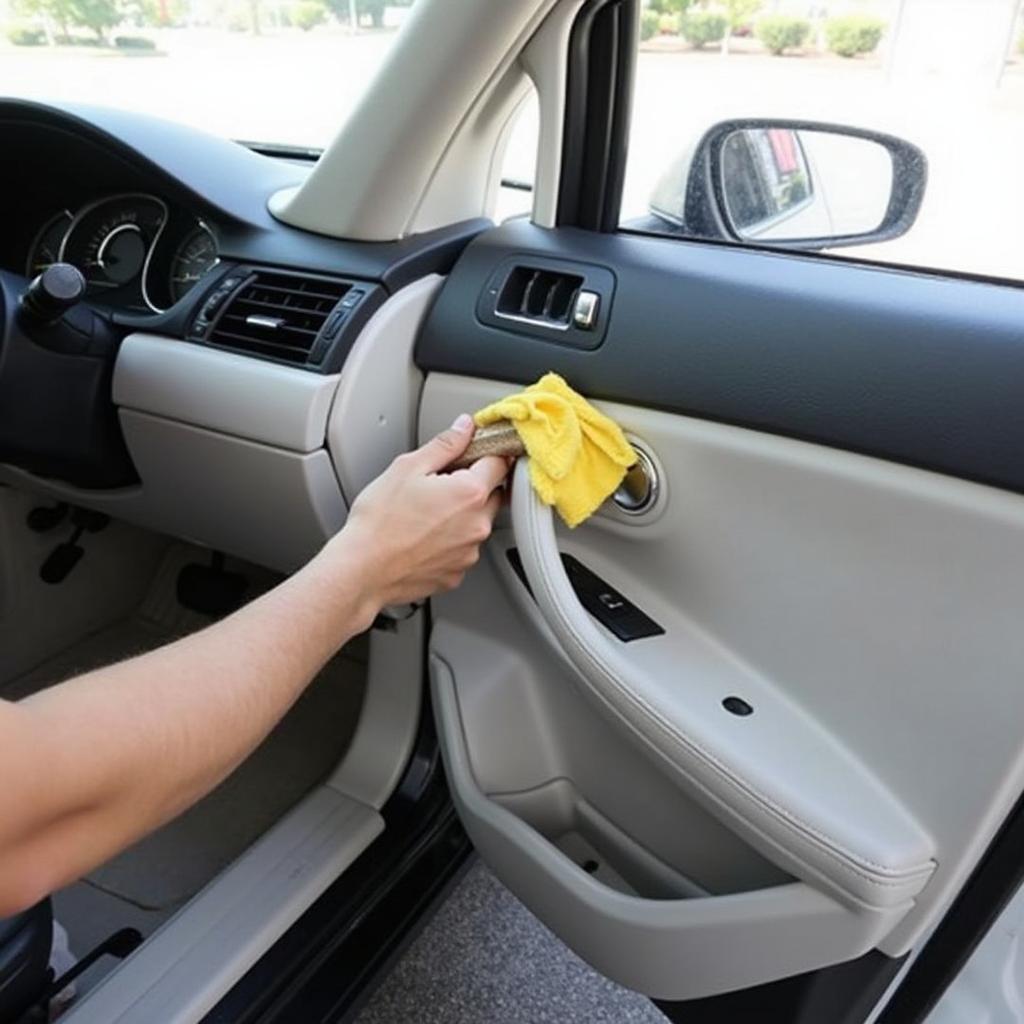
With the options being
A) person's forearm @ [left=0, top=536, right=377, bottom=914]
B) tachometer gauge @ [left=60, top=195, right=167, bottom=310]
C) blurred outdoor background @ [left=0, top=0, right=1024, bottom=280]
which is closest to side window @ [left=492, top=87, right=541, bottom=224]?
blurred outdoor background @ [left=0, top=0, right=1024, bottom=280]

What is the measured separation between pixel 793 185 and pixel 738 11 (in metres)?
0.21

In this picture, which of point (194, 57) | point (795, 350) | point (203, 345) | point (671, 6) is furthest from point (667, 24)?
point (194, 57)

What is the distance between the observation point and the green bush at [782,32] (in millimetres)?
1011

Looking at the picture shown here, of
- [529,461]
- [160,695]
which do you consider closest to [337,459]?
[529,461]

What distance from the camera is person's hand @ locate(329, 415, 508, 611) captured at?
2.52 ft

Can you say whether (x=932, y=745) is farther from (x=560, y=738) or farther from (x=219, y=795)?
(x=219, y=795)

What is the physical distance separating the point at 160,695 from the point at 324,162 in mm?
656

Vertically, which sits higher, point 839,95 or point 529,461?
point 839,95

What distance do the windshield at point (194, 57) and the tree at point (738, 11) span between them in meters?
0.65

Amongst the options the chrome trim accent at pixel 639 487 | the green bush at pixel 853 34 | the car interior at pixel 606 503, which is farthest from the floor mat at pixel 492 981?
the green bush at pixel 853 34

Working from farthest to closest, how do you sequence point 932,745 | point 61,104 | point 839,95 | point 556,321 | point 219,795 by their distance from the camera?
1. point 219,795
2. point 61,104
3. point 839,95
4. point 556,321
5. point 932,745

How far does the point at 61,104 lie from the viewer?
112 centimetres

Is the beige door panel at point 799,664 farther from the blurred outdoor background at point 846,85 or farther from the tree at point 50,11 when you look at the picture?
the tree at point 50,11

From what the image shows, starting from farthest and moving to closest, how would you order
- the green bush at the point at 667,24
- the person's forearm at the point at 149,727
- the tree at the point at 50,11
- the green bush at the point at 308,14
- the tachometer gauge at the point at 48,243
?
1. the tree at the point at 50,11
2. the green bush at the point at 308,14
3. the tachometer gauge at the point at 48,243
4. the green bush at the point at 667,24
5. the person's forearm at the point at 149,727
